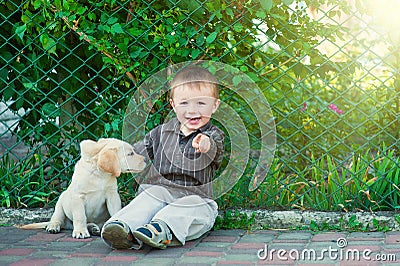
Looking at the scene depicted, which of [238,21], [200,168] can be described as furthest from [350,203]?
[238,21]

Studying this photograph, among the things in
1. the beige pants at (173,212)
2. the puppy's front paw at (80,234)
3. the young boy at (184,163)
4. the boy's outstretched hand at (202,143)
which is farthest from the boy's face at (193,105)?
the puppy's front paw at (80,234)

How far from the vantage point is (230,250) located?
363 centimetres

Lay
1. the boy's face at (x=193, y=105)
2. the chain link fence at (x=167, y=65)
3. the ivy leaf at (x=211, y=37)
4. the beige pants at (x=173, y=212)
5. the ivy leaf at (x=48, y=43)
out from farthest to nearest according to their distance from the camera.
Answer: the ivy leaf at (x=48, y=43) < the chain link fence at (x=167, y=65) < the ivy leaf at (x=211, y=37) < the boy's face at (x=193, y=105) < the beige pants at (x=173, y=212)

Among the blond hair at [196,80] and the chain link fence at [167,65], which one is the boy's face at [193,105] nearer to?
the blond hair at [196,80]

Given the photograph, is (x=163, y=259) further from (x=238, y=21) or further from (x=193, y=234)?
(x=238, y=21)

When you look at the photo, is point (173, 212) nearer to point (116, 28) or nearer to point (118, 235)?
point (118, 235)

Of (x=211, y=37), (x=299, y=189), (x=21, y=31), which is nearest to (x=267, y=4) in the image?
(x=211, y=37)

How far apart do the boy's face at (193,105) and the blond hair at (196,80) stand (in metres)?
0.02

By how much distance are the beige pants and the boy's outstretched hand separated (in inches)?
13.0

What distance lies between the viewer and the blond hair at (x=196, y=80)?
391 centimetres

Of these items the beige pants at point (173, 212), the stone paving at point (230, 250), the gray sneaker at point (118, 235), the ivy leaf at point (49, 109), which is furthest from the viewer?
the ivy leaf at point (49, 109)

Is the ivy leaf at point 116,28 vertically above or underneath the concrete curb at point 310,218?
above

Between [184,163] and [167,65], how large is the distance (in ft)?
2.30

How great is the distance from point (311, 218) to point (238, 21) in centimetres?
128
